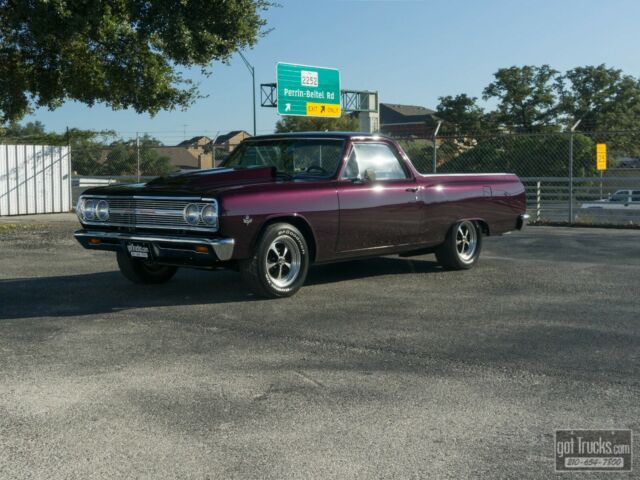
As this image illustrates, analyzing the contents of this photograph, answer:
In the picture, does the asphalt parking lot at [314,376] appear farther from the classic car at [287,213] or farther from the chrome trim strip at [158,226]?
the chrome trim strip at [158,226]

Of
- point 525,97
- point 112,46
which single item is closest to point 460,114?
point 525,97

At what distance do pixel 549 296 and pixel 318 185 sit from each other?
2.53m

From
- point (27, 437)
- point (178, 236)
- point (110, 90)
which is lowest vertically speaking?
point (27, 437)

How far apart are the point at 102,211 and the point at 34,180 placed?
15.4 metres

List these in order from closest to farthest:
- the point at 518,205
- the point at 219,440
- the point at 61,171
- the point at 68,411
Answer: the point at 219,440 → the point at 68,411 → the point at 518,205 → the point at 61,171

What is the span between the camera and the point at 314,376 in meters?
4.94

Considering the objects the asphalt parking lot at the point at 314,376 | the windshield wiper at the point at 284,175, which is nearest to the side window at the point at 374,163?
the windshield wiper at the point at 284,175

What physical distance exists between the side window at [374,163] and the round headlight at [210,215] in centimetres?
180

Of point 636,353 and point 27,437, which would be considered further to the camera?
point 636,353

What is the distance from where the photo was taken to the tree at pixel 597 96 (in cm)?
6694

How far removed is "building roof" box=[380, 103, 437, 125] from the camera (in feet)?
367

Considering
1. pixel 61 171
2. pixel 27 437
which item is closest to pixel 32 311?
pixel 27 437

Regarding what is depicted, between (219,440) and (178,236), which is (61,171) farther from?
(219,440)

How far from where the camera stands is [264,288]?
24.9 feet
